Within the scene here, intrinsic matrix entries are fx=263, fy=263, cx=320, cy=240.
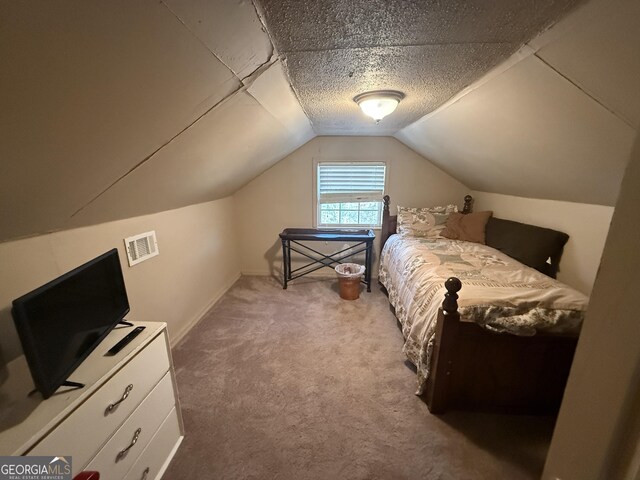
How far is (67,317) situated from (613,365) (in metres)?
1.54

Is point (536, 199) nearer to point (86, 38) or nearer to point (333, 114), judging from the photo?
point (333, 114)

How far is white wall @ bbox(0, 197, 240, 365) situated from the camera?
44.1 inches

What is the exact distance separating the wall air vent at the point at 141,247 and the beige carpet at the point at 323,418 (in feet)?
2.83

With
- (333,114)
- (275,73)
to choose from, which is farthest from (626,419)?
(333,114)

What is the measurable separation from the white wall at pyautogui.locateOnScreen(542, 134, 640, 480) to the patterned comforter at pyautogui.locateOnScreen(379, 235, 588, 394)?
1077 mm

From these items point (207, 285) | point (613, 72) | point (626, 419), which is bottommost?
point (207, 285)

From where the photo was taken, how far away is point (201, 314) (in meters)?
2.75

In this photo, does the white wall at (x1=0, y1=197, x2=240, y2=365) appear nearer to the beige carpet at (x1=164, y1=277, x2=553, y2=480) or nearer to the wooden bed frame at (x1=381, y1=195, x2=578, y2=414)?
the beige carpet at (x1=164, y1=277, x2=553, y2=480)

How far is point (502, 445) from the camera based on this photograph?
1439 mm

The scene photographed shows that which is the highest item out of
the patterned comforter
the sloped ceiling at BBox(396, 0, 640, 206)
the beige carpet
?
the sloped ceiling at BBox(396, 0, 640, 206)

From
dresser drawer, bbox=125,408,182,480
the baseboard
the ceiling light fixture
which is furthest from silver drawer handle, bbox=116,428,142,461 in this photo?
the ceiling light fixture

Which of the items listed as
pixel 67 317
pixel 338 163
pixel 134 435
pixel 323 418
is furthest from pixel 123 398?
pixel 338 163

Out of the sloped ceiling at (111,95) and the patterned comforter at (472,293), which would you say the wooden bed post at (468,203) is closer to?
the patterned comforter at (472,293)

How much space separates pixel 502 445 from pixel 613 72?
5.98 ft
